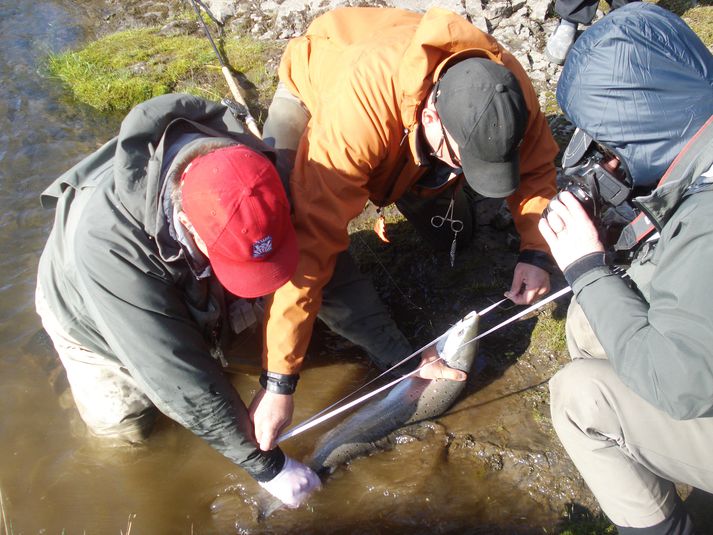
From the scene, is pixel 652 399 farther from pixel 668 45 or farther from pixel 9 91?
pixel 9 91

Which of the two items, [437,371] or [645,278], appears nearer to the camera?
[645,278]

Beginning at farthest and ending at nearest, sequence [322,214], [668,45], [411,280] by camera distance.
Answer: [411,280], [322,214], [668,45]

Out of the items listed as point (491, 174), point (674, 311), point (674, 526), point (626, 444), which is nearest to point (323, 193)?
point (491, 174)

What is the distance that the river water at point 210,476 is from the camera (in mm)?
3447

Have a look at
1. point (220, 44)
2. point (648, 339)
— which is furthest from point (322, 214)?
point (220, 44)

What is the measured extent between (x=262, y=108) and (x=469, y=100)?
149 inches

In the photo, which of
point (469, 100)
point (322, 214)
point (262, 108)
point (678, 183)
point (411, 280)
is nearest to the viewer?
point (678, 183)

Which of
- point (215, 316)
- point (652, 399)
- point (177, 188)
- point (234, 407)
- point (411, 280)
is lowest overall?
point (411, 280)

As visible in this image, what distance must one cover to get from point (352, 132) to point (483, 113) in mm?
673

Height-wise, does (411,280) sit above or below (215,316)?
below

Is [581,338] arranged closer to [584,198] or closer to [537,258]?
[537,258]

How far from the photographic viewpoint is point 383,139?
3076 millimetres

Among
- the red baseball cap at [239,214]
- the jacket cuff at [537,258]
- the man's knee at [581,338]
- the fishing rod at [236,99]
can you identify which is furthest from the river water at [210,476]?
the fishing rod at [236,99]

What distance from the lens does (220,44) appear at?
6965 millimetres
